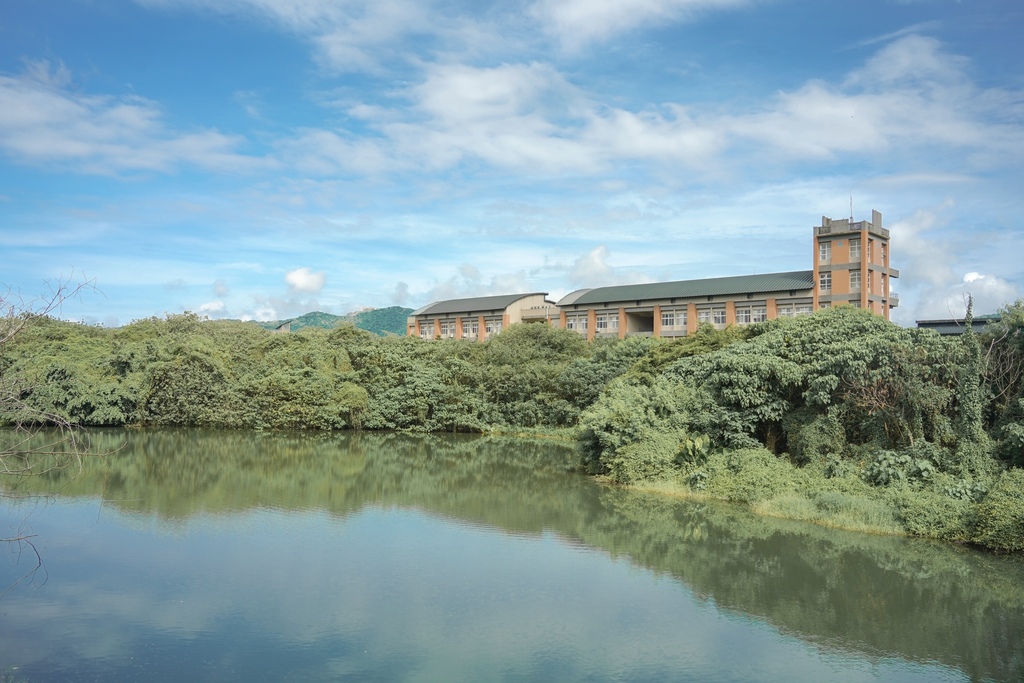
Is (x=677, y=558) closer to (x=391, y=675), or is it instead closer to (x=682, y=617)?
(x=682, y=617)

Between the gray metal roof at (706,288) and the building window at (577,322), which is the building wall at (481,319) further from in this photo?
the gray metal roof at (706,288)

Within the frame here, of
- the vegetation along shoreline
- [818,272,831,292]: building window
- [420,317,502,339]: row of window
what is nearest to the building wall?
[420,317,502,339]: row of window

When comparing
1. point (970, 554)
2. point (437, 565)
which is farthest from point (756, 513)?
point (437, 565)

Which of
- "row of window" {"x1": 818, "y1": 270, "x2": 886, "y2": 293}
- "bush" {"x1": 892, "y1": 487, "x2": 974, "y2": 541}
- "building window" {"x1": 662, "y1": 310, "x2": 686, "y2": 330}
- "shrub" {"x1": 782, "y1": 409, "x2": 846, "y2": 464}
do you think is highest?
"row of window" {"x1": 818, "y1": 270, "x2": 886, "y2": 293}

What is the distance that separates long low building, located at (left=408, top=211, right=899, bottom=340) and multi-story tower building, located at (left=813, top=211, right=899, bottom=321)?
0.18ft

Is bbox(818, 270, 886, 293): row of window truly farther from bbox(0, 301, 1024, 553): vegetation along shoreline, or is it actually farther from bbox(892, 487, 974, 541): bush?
bbox(892, 487, 974, 541): bush

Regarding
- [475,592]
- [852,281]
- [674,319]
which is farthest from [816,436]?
[674,319]

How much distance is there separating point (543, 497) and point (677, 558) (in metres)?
6.82

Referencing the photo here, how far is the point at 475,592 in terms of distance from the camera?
12.1m

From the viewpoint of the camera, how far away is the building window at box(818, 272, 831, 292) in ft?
148

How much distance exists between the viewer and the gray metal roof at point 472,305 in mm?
61188

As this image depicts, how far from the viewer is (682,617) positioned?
36.7 ft

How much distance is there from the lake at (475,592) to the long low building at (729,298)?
26.1 metres

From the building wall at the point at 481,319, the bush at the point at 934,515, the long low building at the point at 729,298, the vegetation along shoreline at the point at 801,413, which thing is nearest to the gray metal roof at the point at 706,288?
the long low building at the point at 729,298
